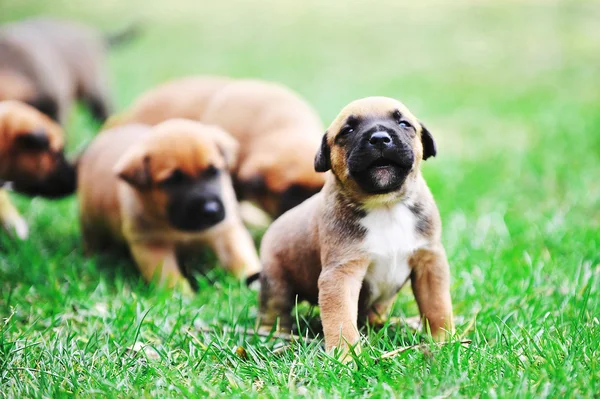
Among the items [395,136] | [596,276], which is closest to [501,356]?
[395,136]

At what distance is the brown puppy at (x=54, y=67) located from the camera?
697cm

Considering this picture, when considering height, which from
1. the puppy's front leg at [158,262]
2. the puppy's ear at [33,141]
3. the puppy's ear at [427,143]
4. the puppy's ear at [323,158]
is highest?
the puppy's ear at [427,143]

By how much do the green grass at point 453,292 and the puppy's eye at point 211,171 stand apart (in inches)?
26.5

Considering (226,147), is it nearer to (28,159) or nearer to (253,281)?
(253,281)

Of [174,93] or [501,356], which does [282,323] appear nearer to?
[501,356]

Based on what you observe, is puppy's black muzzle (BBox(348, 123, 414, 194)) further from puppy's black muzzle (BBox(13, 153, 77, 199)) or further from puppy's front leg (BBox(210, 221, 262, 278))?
puppy's black muzzle (BBox(13, 153, 77, 199))

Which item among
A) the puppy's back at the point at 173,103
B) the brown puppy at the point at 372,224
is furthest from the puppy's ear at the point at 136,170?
the puppy's back at the point at 173,103

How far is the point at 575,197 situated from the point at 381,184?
3.16m

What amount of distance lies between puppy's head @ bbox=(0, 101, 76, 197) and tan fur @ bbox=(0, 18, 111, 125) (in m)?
1.60

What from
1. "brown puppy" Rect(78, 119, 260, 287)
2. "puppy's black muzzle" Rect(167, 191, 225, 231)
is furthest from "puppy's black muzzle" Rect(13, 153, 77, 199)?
"puppy's black muzzle" Rect(167, 191, 225, 231)

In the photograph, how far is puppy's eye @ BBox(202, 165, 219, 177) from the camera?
446 cm

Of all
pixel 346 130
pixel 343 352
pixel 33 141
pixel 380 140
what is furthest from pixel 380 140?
pixel 33 141

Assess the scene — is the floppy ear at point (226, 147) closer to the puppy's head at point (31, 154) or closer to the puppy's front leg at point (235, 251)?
the puppy's front leg at point (235, 251)

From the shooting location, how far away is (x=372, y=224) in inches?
123
